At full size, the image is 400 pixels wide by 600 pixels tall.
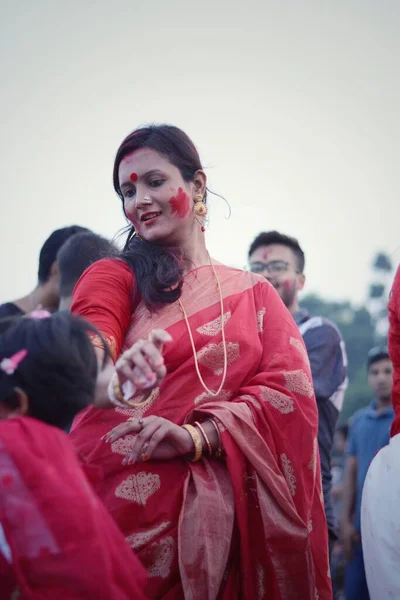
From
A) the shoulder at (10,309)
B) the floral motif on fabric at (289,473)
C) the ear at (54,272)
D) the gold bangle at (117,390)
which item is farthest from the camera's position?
the ear at (54,272)

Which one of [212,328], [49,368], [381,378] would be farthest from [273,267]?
[49,368]

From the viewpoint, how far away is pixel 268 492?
9.02 feet

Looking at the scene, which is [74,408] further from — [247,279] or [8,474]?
[247,279]

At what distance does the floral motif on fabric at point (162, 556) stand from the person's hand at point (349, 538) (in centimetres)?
395

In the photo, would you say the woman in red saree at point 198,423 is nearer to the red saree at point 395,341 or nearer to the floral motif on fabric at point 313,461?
the floral motif on fabric at point 313,461

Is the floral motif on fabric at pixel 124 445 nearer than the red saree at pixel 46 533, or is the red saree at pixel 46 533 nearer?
the red saree at pixel 46 533

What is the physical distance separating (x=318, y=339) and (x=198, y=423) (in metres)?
2.25

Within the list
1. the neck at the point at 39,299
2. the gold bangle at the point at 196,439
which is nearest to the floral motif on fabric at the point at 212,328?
the gold bangle at the point at 196,439

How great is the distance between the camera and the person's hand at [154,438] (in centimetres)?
260

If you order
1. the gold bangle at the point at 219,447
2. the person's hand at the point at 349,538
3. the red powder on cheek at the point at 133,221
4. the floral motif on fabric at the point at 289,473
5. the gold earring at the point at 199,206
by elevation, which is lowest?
the person's hand at the point at 349,538

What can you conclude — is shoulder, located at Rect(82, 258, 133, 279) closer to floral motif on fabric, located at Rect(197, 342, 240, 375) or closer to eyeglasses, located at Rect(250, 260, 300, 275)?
floral motif on fabric, located at Rect(197, 342, 240, 375)

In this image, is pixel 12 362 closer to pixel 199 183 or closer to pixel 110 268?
pixel 110 268

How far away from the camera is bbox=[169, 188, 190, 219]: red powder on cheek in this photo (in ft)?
10.7

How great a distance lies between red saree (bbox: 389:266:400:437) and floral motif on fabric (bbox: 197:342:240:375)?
2.32 feet
